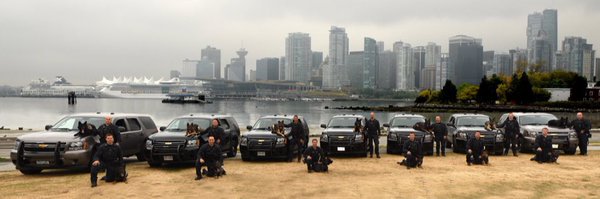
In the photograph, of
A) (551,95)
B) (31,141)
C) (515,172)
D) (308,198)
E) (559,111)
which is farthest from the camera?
(551,95)

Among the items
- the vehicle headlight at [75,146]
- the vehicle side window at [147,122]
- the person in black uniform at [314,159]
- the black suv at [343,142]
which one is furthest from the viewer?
the black suv at [343,142]

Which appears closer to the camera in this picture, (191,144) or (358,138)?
(191,144)

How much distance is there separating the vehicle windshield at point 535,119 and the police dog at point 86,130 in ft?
52.5

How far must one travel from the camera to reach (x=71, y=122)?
54.1 feet

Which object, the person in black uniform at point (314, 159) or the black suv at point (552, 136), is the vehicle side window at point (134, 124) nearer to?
the person in black uniform at point (314, 159)

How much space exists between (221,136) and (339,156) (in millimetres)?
5206

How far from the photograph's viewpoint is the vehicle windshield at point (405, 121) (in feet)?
70.1

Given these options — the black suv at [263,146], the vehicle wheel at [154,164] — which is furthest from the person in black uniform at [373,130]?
the vehicle wheel at [154,164]

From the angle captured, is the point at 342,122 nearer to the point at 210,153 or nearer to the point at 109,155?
the point at 210,153

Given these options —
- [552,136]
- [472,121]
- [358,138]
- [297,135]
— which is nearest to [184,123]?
[297,135]

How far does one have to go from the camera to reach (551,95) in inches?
5128

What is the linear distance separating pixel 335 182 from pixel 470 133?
826 cm

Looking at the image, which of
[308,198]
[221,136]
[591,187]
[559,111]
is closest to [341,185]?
[308,198]

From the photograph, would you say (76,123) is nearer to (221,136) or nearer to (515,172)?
(221,136)
